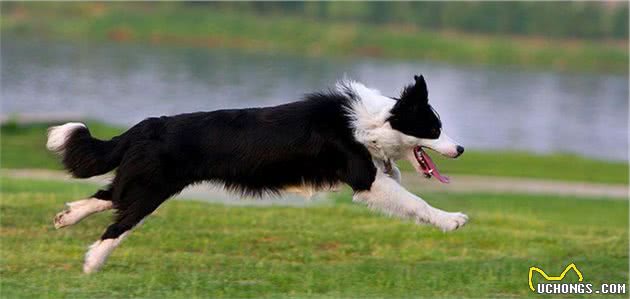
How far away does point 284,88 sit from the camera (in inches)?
1652

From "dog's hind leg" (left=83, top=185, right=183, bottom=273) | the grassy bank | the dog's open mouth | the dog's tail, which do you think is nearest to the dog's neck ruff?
the dog's open mouth

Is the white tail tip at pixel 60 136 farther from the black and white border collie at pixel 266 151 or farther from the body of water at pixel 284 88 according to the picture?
the body of water at pixel 284 88

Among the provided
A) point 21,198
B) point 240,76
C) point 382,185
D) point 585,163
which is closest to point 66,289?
point 382,185

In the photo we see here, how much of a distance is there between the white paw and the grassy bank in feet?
183

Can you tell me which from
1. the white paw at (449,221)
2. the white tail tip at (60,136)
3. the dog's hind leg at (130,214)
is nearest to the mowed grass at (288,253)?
the dog's hind leg at (130,214)

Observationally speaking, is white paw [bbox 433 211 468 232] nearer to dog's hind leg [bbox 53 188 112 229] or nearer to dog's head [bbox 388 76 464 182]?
dog's head [bbox 388 76 464 182]

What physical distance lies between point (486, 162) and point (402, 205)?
14.4 metres

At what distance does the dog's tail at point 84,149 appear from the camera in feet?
26.2

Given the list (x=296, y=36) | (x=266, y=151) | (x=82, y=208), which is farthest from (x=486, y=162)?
(x=296, y=36)

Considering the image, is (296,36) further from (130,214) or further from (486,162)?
(130,214)

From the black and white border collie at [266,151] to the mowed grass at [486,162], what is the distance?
10241 millimetres

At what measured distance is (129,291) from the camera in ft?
24.5

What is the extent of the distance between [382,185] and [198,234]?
115 inches

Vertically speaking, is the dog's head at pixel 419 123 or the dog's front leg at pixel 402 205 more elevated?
the dog's head at pixel 419 123
